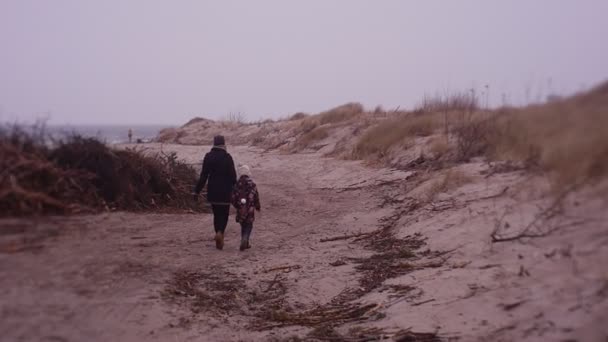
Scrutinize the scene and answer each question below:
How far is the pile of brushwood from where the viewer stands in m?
5.73

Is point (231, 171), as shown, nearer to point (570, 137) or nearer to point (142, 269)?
point (142, 269)

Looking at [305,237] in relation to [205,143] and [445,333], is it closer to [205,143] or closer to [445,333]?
[445,333]

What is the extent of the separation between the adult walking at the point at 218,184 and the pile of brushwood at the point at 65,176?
1113mm

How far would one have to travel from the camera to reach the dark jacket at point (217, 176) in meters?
9.40

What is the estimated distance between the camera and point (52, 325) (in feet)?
17.5

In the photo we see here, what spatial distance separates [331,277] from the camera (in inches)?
326

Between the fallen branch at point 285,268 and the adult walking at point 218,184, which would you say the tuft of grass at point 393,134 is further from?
the fallen branch at point 285,268

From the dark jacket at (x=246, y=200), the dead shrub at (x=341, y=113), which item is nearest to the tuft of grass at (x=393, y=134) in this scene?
the dark jacket at (x=246, y=200)

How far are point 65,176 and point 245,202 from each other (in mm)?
3386

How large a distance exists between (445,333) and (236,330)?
6.95 ft

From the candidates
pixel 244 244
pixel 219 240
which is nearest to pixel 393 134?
pixel 244 244

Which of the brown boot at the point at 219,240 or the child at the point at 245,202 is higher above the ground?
the child at the point at 245,202

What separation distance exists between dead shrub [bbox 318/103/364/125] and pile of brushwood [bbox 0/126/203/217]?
61.5 ft

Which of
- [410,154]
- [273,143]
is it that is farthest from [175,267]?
[273,143]
